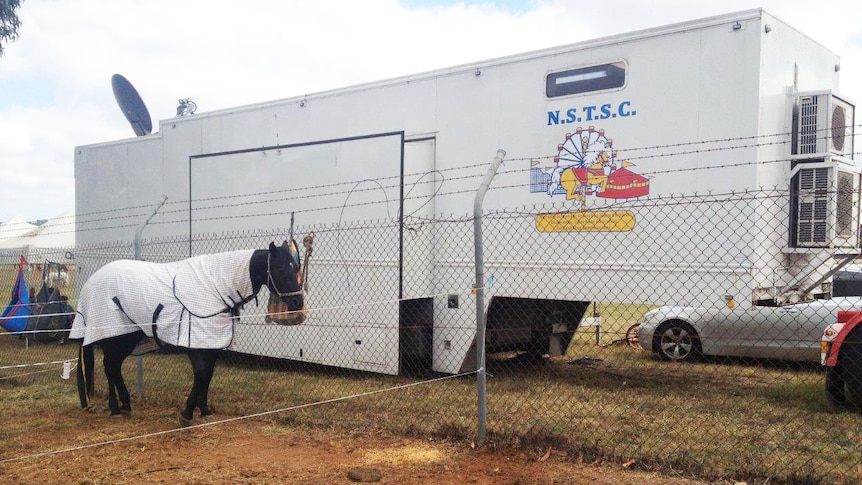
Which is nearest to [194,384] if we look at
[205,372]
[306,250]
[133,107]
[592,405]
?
[205,372]

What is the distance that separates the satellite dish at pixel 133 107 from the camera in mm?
11297

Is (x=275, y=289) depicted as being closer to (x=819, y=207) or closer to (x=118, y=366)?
(x=118, y=366)

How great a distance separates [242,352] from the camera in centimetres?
918

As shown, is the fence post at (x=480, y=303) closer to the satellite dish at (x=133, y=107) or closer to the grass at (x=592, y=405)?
the grass at (x=592, y=405)

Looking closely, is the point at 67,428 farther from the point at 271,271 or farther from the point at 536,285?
the point at 536,285

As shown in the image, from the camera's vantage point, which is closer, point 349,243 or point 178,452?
point 178,452

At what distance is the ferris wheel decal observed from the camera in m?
6.52

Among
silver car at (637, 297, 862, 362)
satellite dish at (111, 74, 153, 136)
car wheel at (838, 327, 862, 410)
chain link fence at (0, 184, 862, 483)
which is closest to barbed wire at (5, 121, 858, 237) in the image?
chain link fence at (0, 184, 862, 483)

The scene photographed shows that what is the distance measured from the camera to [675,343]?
912 centimetres

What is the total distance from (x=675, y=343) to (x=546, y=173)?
3586mm

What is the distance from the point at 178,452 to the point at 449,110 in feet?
15.1

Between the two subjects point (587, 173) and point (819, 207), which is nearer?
point (819, 207)

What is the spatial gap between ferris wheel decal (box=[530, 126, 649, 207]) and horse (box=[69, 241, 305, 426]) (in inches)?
107

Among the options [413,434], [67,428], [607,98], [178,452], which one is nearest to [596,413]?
[413,434]
